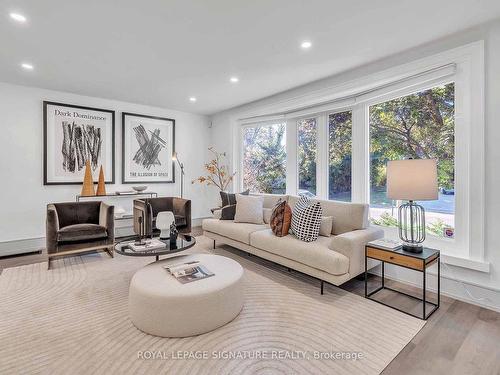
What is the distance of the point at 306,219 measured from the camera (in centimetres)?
301

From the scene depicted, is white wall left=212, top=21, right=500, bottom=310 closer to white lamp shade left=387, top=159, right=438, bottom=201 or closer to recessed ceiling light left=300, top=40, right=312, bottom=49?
white lamp shade left=387, top=159, right=438, bottom=201

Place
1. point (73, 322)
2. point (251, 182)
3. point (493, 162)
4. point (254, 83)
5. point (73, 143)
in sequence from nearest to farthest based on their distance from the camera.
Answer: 1. point (73, 322)
2. point (493, 162)
3. point (254, 83)
4. point (73, 143)
5. point (251, 182)

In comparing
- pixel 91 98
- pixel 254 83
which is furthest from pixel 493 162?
pixel 91 98

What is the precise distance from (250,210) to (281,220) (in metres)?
0.90

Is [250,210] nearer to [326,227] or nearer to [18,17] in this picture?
[326,227]

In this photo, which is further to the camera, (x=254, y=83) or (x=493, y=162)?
(x=254, y=83)

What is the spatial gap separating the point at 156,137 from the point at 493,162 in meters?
5.24

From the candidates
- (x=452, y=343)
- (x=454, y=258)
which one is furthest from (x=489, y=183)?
(x=452, y=343)

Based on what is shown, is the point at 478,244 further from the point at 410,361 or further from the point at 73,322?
the point at 73,322

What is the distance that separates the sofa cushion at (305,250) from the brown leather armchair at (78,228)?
2031mm

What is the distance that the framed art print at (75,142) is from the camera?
4.41 m

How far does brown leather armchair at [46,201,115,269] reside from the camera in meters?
3.33

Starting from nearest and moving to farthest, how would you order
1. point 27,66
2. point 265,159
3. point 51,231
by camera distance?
point 51,231, point 27,66, point 265,159

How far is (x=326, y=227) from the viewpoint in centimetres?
320
